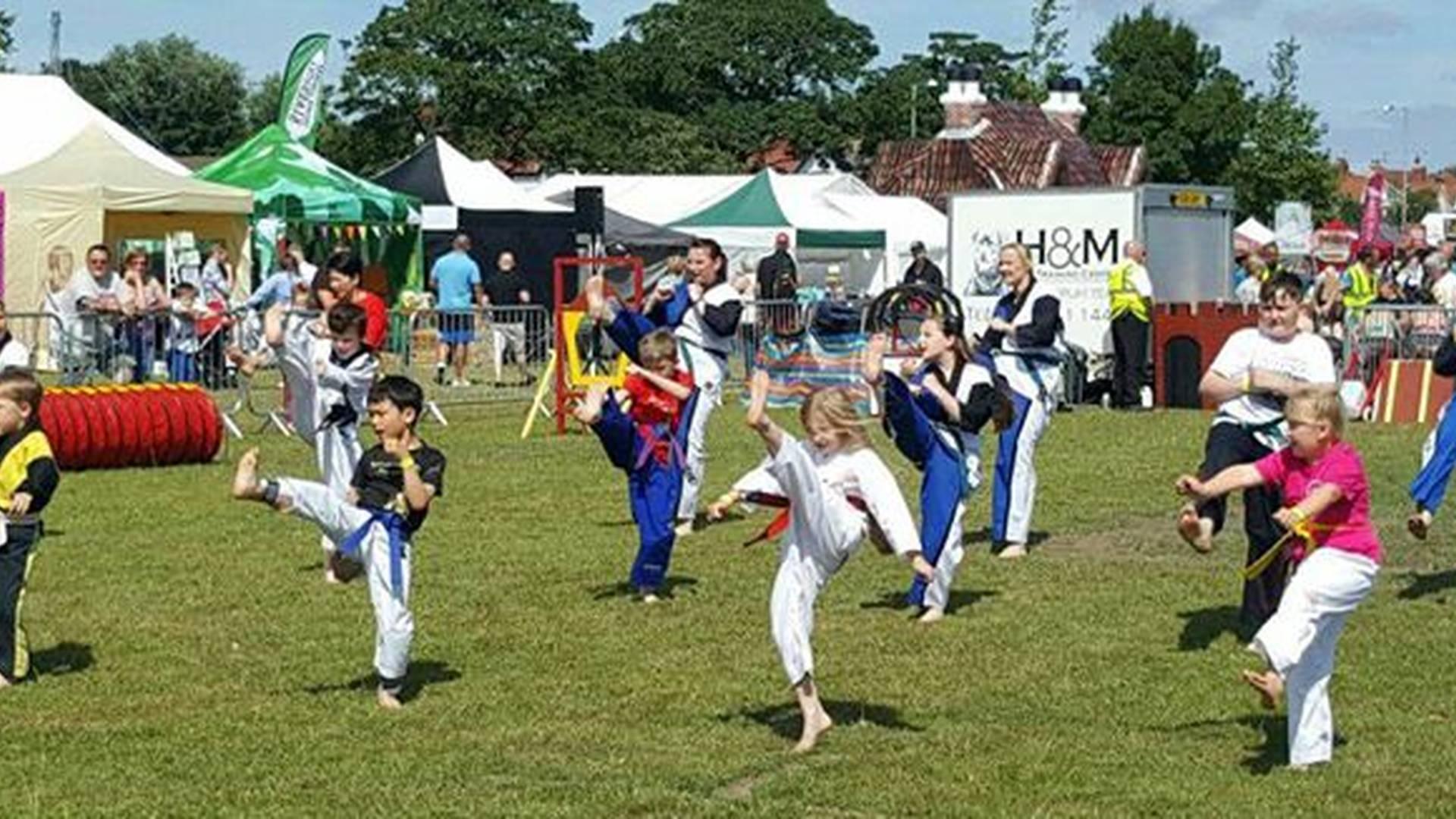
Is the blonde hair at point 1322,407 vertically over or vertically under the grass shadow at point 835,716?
over

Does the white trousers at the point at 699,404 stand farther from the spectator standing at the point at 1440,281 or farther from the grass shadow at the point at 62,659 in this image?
the spectator standing at the point at 1440,281

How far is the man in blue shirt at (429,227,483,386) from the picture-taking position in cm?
3034

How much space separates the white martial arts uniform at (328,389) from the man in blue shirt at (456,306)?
14.5 metres

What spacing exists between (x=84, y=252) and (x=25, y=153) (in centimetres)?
177

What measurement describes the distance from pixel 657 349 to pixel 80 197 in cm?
2140

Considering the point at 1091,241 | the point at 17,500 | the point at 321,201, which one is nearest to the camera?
the point at 17,500

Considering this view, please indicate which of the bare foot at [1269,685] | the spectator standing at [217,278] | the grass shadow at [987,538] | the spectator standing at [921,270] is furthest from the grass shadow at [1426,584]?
the spectator standing at [217,278]

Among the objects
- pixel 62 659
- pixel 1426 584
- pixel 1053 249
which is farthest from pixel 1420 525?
pixel 1053 249

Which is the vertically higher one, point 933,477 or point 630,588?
point 933,477

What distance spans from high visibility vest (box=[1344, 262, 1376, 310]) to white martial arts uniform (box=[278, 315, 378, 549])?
18.0 metres

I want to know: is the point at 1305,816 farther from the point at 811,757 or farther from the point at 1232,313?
the point at 1232,313

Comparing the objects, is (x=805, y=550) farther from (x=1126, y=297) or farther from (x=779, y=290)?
(x=779, y=290)

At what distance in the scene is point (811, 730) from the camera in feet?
33.1

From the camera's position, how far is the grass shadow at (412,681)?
11.4 meters
